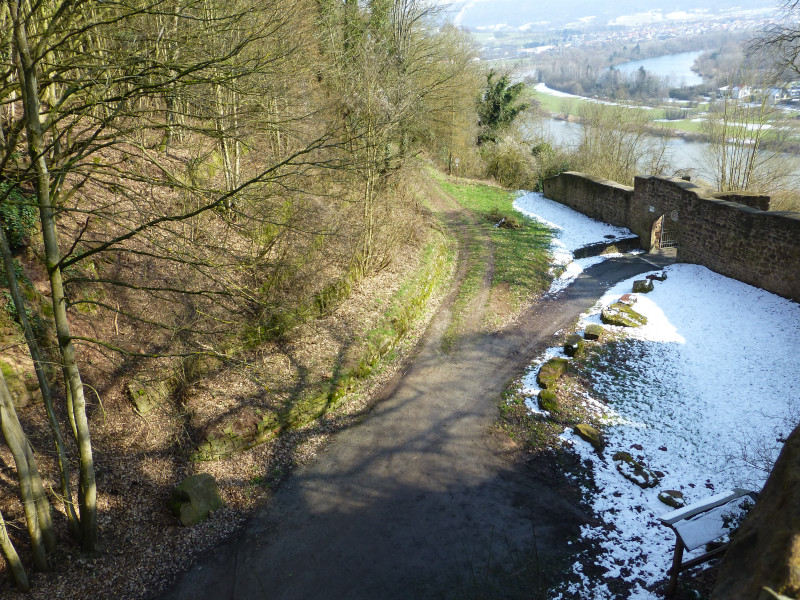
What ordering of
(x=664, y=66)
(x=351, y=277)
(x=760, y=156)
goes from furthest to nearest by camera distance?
(x=664, y=66) < (x=760, y=156) < (x=351, y=277)

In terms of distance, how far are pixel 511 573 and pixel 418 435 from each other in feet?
10.3

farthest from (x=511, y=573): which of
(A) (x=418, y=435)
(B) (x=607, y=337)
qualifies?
(B) (x=607, y=337)

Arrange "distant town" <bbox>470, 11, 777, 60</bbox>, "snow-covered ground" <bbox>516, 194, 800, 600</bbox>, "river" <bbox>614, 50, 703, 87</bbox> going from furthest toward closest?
1. "distant town" <bbox>470, 11, 777, 60</bbox>
2. "river" <bbox>614, 50, 703, 87</bbox>
3. "snow-covered ground" <bbox>516, 194, 800, 600</bbox>

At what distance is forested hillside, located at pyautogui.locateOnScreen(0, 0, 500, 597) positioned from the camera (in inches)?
215

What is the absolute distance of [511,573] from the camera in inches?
255

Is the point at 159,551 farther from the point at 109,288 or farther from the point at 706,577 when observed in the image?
the point at 706,577

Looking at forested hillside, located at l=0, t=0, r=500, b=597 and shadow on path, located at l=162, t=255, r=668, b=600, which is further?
shadow on path, located at l=162, t=255, r=668, b=600

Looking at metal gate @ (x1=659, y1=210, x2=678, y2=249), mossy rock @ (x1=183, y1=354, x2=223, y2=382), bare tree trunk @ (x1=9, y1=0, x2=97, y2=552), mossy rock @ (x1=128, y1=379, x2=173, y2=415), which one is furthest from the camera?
metal gate @ (x1=659, y1=210, x2=678, y2=249)

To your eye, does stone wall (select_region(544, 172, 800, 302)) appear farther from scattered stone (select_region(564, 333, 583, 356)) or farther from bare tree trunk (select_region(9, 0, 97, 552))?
bare tree trunk (select_region(9, 0, 97, 552))

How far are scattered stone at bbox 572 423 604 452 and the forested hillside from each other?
4445 millimetres

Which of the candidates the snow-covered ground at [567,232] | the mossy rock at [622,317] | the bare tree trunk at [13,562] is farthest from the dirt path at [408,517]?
the snow-covered ground at [567,232]

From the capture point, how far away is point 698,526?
5.66 meters

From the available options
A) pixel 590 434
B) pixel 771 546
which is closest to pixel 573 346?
pixel 590 434

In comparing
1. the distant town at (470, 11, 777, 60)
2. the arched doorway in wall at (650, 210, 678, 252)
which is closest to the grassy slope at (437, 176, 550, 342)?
the arched doorway in wall at (650, 210, 678, 252)
